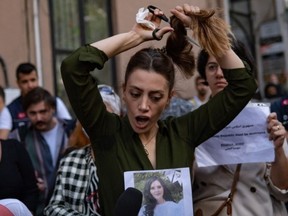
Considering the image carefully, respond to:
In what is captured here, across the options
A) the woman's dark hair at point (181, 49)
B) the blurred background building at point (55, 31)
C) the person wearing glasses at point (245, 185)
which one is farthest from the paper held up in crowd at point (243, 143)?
the blurred background building at point (55, 31)

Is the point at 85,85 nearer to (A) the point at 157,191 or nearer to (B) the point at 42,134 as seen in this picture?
(A) the point at 157,191

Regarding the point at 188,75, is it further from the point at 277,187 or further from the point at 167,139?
the point at 277,187

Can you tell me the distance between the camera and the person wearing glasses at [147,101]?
222 cm

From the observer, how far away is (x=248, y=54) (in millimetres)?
2781

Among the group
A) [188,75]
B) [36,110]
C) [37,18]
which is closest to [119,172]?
[188,75]

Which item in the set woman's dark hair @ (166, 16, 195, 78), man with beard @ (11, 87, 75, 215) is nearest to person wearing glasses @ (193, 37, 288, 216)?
woman's dark hair @ (166, 16, 195, 78)

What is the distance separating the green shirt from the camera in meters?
2.18

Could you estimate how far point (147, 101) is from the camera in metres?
2.25

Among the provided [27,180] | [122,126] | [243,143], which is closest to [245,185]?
[243,143]

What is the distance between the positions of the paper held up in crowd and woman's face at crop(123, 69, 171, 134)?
485 mm

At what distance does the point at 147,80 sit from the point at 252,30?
1341 centimetres

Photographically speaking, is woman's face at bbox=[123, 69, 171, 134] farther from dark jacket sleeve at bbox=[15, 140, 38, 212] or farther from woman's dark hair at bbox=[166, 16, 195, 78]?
dark jacket sleeve at bbox=[15, 140, 38, 212]

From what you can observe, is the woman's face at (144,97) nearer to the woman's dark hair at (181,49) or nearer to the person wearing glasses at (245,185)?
the woman's dark hair at (181,49)

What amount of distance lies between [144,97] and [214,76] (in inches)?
26.6
